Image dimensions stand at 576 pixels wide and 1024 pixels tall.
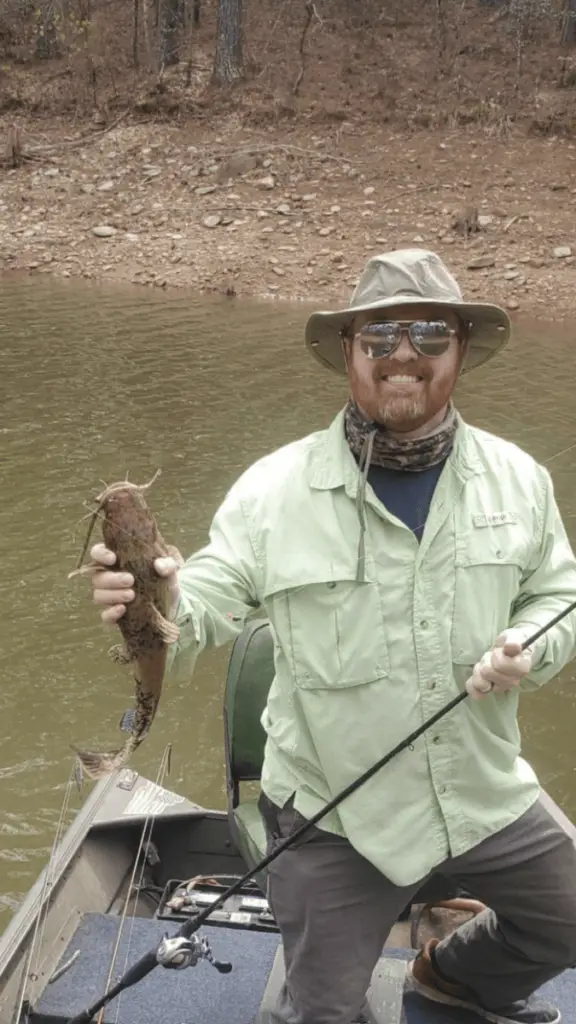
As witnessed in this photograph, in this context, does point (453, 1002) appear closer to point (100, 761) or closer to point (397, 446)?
point (100, 761)

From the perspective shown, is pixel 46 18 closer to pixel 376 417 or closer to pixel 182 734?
pixel 182 734

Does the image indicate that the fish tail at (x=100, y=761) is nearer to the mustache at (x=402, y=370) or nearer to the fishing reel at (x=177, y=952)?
the fishing reel at (x=177, y=952)

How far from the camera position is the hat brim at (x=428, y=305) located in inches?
108

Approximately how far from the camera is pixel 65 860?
4.05m

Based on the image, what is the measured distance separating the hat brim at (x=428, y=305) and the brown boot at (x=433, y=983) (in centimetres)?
201

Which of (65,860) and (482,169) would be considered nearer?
(65,860)

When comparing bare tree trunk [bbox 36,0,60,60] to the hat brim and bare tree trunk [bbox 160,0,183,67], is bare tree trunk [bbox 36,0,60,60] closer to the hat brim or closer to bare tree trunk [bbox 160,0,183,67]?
bare tree trunk [bbox 160,0,183,67]

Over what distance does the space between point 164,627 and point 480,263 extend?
1661 cm

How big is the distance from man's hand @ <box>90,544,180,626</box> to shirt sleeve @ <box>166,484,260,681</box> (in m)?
0.23

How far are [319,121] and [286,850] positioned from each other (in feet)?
74.1

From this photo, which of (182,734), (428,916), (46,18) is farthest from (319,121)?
(428,916)

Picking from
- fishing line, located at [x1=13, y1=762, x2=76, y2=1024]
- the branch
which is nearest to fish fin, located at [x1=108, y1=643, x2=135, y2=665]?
fishing line, located at [x1=13, y1=762, x2=76, y2=1024]

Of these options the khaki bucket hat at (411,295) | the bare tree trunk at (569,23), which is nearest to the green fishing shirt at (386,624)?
the khaki bucket hat at (411,295)

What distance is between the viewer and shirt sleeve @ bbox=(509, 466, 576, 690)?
278 centimetres
